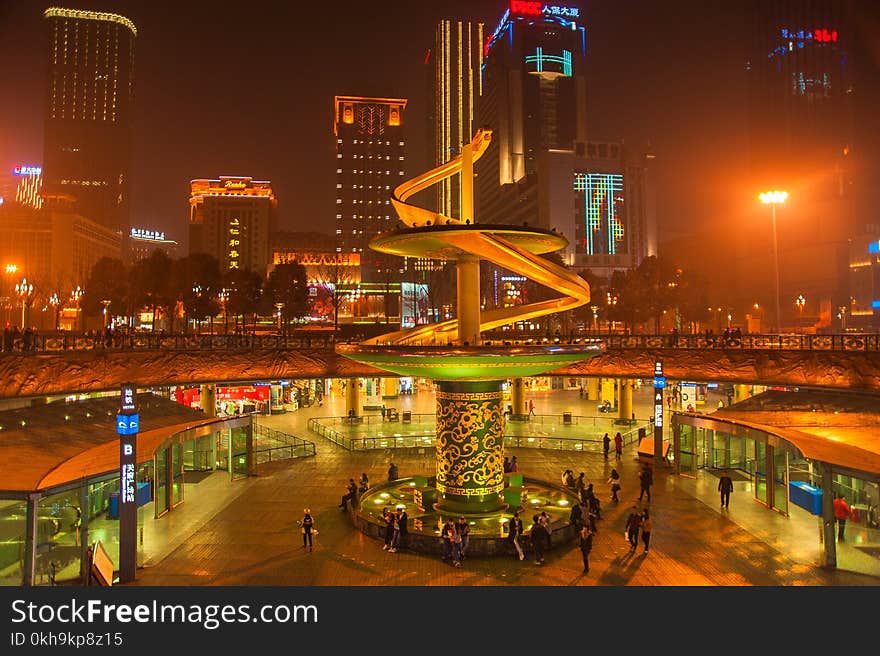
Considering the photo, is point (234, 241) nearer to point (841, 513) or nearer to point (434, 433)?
point (434, 433)

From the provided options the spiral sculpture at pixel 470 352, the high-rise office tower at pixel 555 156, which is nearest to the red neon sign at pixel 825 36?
the high-rise office tower at pixel 555 156

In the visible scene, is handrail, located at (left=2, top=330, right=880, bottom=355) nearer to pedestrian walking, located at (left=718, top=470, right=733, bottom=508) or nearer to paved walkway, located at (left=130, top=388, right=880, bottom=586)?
pedestrian walking, located at (left=718, top=470, right=733, bottom=508)

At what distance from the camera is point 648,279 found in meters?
63.3

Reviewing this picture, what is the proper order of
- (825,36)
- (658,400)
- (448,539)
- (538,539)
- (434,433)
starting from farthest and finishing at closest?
(825,36)
(434,433)
(658,400)
(448,539)
(538,539)

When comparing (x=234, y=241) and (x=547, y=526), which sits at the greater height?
(x=234, y=241)

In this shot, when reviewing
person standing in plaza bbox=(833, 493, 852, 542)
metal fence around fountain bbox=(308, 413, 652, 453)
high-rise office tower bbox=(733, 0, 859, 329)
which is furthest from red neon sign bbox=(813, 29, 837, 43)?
person standing in plaza bbox=(833, 493, 852, 542)

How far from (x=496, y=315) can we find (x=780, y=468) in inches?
444

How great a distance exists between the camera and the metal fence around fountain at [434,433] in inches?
1304

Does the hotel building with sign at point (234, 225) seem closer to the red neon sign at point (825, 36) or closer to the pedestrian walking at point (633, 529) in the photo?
the red neon sign at point (825, 36)

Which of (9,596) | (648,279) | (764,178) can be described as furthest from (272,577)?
(764,178)

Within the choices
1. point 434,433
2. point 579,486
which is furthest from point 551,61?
point 579,486

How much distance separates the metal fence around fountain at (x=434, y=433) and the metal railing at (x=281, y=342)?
5344mm

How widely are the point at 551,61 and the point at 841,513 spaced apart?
463ft

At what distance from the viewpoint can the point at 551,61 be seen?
139625 mm
